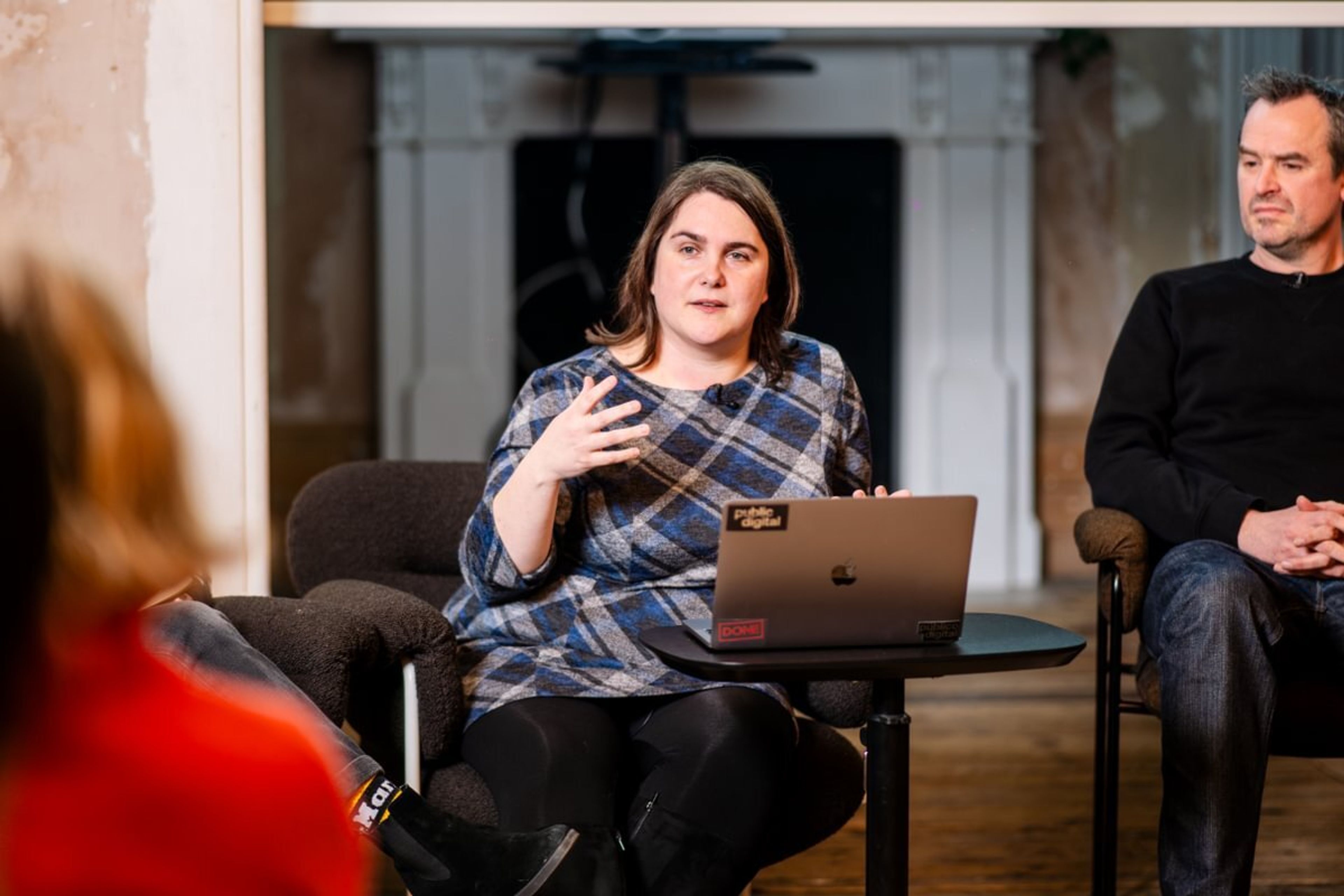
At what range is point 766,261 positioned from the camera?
226cm

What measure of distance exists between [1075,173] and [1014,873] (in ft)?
12.3

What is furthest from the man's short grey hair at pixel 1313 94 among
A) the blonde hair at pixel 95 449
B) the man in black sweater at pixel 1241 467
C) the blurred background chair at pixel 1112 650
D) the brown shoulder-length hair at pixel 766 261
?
the blonde hair at pixel 95 449

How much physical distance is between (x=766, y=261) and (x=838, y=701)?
2.09 ft

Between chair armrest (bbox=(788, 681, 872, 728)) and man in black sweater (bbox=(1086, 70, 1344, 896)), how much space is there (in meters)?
0.45

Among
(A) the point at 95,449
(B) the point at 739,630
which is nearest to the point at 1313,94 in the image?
(B) the point at 739,630

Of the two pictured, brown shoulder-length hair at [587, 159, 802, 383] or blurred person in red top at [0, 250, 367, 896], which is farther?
brown shoulder-length hair at [587, 159, 802, 383]

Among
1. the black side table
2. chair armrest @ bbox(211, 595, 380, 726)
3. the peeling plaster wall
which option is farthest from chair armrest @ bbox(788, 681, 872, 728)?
the peeling plaster wall

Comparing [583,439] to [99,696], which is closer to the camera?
[99,696]

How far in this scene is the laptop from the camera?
1.67 metres

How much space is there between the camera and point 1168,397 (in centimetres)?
260

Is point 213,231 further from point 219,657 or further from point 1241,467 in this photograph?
point 1241,467

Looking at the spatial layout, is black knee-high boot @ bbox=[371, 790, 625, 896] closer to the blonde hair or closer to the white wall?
the white wall

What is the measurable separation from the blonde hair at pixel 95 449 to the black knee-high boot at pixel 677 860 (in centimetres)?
120

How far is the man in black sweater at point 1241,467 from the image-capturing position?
2184mm
